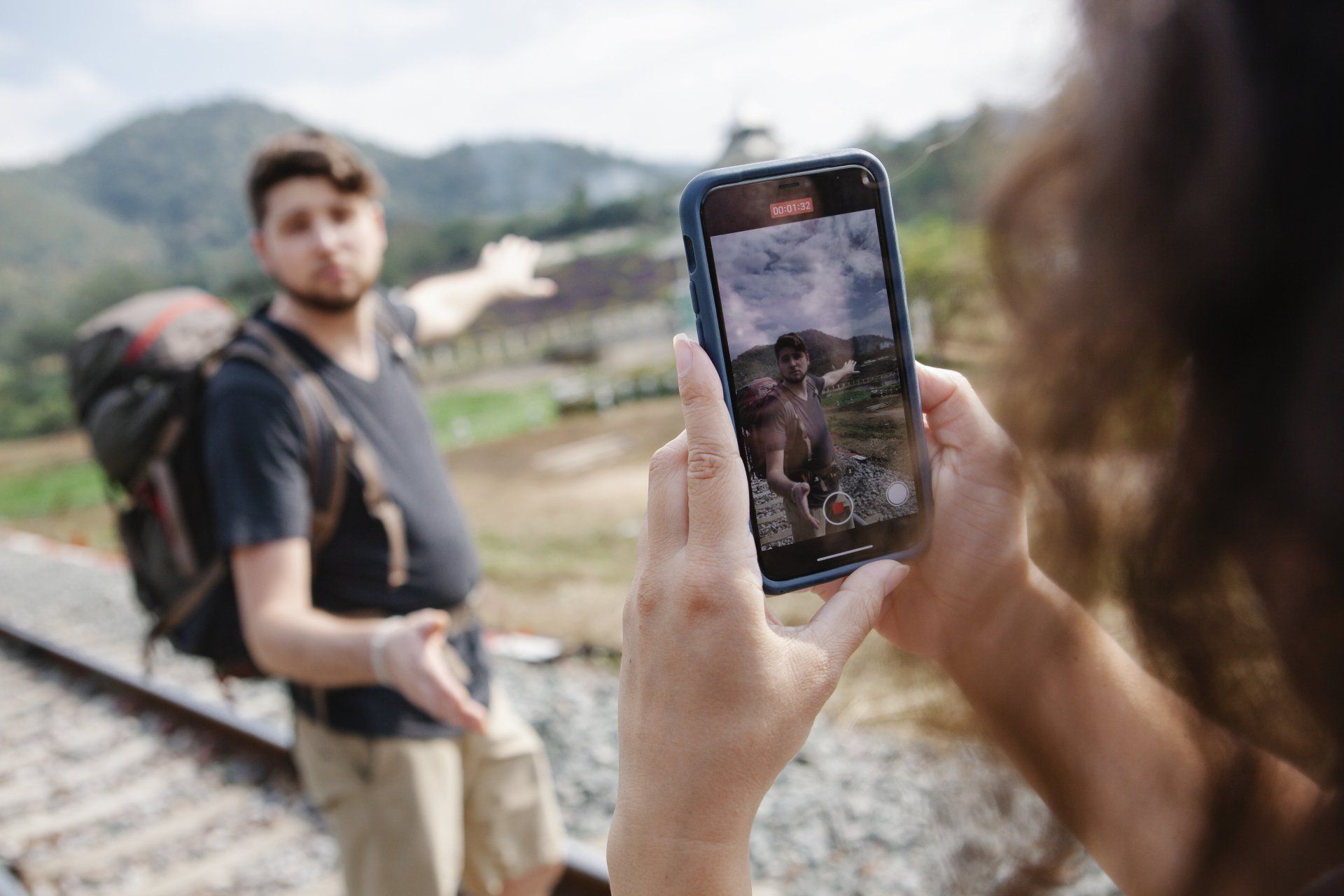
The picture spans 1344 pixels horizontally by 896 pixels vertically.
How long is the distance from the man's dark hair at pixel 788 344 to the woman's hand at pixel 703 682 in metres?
0.17

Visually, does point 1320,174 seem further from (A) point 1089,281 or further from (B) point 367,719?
(B) point 367,719

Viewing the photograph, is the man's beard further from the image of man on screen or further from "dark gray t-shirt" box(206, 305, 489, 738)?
the image of man on screen

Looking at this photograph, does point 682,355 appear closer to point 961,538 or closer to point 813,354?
point 813,354

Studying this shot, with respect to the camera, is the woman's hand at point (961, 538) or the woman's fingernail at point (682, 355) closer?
the woman's fingernail at point (682, 355)

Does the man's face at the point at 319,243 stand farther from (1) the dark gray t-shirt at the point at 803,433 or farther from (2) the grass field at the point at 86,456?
(2) the grass field at the point at 86,456

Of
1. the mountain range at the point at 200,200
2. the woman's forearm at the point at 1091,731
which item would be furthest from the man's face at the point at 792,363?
the mountain range at the point at 200,200

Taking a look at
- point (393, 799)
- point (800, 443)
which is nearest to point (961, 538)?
point (800, 443)

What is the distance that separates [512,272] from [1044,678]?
3445 mm

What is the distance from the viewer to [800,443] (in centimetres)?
133

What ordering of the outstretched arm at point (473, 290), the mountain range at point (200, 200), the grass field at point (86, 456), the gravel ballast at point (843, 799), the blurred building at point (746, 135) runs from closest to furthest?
the gravel ballast at point (843, 799), the outstretched arm at point (473, 290), the blurred building at point (746, 135), the grass field at point (86, 456), the mountain range at point (200, 200)

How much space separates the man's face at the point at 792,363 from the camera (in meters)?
1.29

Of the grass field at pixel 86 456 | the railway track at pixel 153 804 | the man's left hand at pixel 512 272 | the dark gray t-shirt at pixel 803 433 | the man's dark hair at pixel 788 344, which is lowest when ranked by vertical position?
the grass field at pixel 86 456

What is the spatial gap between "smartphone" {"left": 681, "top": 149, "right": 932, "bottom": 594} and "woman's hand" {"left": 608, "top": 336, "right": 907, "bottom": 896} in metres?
0.17

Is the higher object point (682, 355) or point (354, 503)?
point (682, 355)
